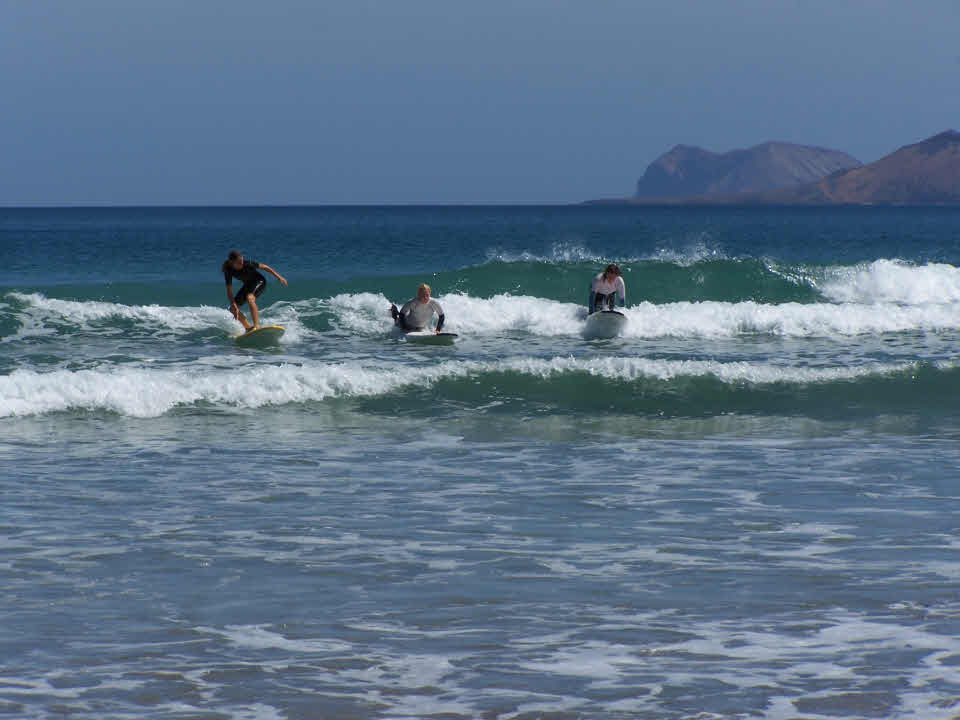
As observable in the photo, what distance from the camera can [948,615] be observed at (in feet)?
20.9

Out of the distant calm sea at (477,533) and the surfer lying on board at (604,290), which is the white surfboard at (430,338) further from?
the surfer lying on board at (604,290)

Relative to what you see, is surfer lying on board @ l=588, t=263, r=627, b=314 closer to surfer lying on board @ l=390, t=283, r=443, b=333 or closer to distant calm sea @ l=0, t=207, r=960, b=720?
distant calm sea @ l=0, t=207, r=960, b=720

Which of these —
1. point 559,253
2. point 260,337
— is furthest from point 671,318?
point 559,253

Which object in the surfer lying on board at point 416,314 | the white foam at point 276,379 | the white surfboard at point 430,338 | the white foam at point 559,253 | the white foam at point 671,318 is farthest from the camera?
the white foam at point 559,253

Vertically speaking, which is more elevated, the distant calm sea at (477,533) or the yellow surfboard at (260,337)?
the yellow surfboard at (260,337)

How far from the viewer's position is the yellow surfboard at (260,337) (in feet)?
70.2

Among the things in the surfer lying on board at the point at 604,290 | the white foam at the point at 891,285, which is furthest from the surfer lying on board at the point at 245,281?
the white foam at the point at 891,285

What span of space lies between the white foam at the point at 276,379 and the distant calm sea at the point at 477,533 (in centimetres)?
5

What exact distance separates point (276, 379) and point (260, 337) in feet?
19.8

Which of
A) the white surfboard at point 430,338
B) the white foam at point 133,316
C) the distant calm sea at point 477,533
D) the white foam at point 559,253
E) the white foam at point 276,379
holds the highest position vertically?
the white foam at point 559,253

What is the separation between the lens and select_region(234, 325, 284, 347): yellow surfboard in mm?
21406

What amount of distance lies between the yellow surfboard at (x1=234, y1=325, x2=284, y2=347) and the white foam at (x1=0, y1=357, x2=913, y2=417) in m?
3.31

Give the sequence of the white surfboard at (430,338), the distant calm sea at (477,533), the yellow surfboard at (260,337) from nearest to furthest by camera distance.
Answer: the distant calm sea at (477,533) → the white surfboard at (430,338) → the yellow surfboard at (260,337)

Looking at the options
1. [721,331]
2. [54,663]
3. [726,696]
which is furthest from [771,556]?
[721,331]
